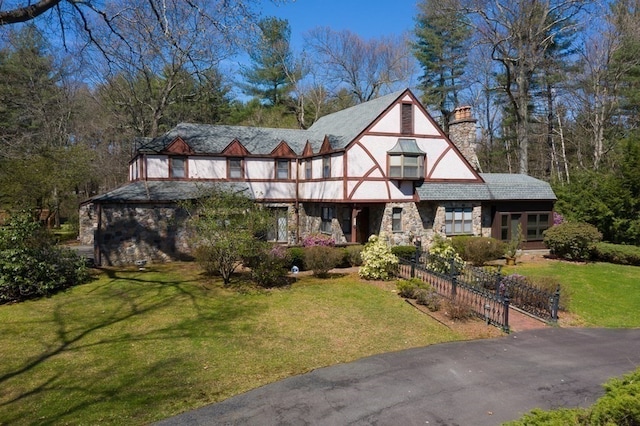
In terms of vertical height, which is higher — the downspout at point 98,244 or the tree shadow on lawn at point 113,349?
the downspout at point 98,244

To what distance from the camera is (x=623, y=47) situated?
29844 millimetres

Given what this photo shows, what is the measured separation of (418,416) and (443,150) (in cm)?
1868

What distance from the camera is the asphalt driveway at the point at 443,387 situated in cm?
649

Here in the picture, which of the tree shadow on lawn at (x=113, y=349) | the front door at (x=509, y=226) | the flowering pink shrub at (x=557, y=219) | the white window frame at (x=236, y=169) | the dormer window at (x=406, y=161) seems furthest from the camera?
the flowering pink shrub at (x=557, y=219)

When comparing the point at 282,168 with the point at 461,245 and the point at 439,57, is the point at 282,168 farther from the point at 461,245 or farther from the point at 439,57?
the point at 439,57

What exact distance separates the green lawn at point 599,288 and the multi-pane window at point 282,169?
13.5 metres

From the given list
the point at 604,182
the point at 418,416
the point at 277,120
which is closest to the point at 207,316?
the point at 418,416

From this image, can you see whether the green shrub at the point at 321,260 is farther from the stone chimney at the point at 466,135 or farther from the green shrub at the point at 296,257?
the stone chimney at the point at 466,135

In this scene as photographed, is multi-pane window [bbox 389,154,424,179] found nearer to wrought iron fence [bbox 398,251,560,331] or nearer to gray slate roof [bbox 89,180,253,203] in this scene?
wrought iron fence [bbox 398,251,560,331]

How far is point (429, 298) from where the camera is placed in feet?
41.2

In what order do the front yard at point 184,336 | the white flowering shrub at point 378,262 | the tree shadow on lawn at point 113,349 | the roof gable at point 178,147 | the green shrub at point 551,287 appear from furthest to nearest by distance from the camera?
1. the roof gable at point 178,147
2. the white flowering shrub at point 378,262
3. the green shrub at point 551,287
4. the front yard at point 184,336
5. the tree shadow on lawn at point 113,349

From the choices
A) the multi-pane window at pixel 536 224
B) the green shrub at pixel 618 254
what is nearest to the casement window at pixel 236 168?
the multi-pane window at pixel 536 224

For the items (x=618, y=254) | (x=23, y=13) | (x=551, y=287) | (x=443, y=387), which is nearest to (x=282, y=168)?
(x=23, y=13)

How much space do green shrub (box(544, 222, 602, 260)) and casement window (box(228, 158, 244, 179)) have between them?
17099 millimetres
